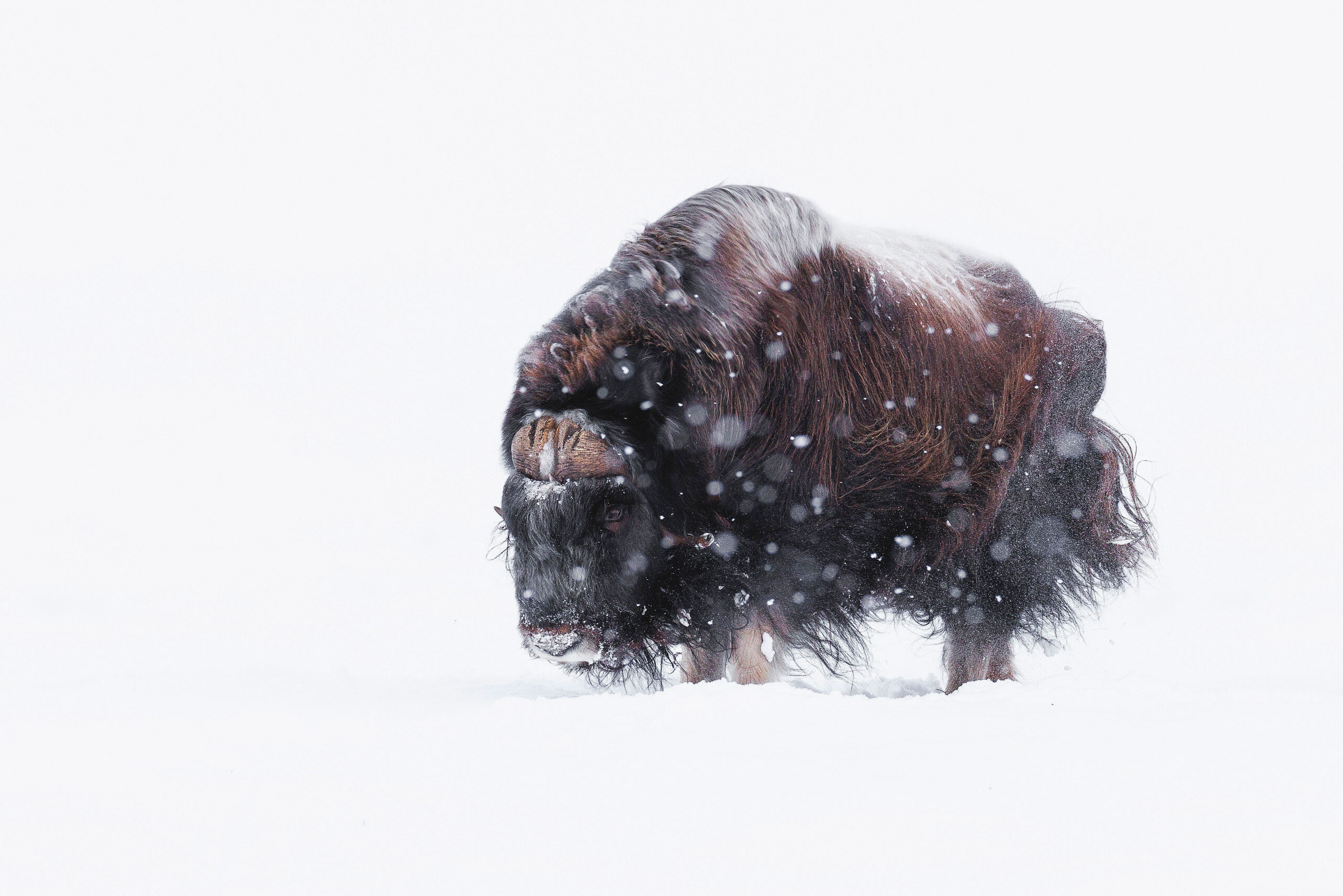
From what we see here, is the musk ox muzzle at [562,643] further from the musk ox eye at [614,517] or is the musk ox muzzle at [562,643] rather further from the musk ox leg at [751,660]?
the musk ox leg at [751,660]

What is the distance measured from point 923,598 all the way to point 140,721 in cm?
228

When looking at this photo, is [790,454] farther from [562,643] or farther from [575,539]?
[562,643]

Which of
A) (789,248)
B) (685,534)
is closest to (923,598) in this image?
(685,534)

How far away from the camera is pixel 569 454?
2842mm

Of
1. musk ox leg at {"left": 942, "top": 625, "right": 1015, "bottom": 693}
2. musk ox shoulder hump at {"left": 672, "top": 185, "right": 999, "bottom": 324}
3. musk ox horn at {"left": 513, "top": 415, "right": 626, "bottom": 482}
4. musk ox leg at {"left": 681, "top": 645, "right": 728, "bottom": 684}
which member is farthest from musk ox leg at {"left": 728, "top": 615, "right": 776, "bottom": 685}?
musk ox shoulder hump at {"left": 672, "top": 185, "right": 999, "bottom": 324}

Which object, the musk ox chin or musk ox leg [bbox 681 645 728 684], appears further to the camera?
musk ox leg [bbox 681 645 728 684]

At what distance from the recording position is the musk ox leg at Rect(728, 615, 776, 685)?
12.1 ft

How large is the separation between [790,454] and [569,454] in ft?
2.20

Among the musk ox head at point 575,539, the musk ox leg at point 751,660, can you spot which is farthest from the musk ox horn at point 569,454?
the musk ox leg at point 751,660

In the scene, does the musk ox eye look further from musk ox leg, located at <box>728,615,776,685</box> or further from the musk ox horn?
musk ox leg, located at <box>728,615,776,685</box>

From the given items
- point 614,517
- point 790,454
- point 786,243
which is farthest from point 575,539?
point 786,243

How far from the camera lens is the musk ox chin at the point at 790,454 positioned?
297 centimetres

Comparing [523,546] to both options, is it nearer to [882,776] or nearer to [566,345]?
[566,345]

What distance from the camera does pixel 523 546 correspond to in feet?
9.62
